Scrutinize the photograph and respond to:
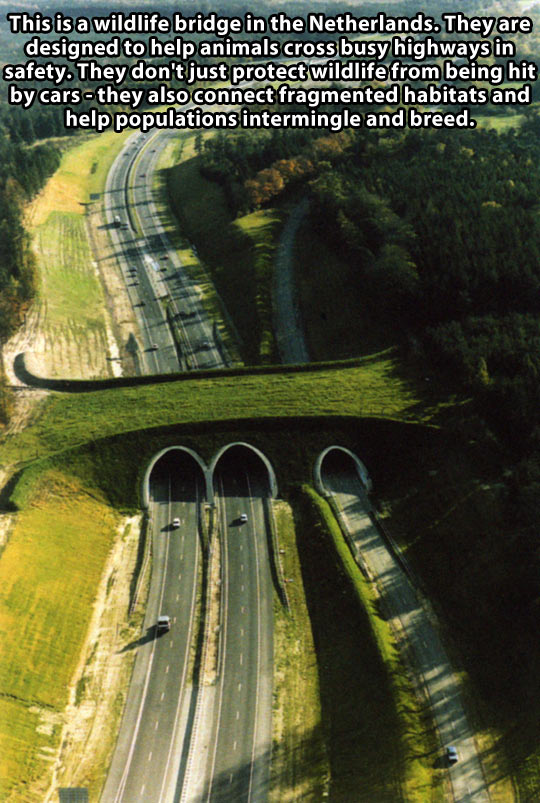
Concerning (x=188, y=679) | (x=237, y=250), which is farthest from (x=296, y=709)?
(x=237, y=250)

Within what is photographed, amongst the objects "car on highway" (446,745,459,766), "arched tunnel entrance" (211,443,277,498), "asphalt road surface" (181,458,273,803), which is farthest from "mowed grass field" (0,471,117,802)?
"car on highway" (446,745,459,766)

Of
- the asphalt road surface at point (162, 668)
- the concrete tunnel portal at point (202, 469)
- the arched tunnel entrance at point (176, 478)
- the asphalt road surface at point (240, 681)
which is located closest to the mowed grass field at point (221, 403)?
the concrete tunnel portal at point (202, 469)

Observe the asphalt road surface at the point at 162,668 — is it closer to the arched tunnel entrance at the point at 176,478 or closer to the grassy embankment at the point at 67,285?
the arched tunnel entrance at the point at 176,478

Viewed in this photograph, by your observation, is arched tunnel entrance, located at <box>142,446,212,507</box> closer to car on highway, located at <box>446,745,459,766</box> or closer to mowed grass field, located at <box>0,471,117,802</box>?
Result: mowed grass field, located at <box>0,471,117,802</box>

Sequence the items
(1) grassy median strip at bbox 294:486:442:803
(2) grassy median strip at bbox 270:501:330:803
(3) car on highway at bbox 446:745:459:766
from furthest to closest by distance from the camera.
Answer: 1. (2) grassy median strip at bbox 270:501:330:803
2. (3) car on highway at bbox 446:745:459:766
3. (1) grassy median strip at bbox 294:486:442:803

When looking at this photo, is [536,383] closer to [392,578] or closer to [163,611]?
[392,578]

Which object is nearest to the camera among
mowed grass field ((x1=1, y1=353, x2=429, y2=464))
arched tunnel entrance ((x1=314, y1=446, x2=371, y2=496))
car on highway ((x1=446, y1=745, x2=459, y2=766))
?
car on highway ((x1=446, y1=745, x2=459, y2=766))

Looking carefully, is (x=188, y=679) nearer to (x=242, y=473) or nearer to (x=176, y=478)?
(x=176, y=478)
